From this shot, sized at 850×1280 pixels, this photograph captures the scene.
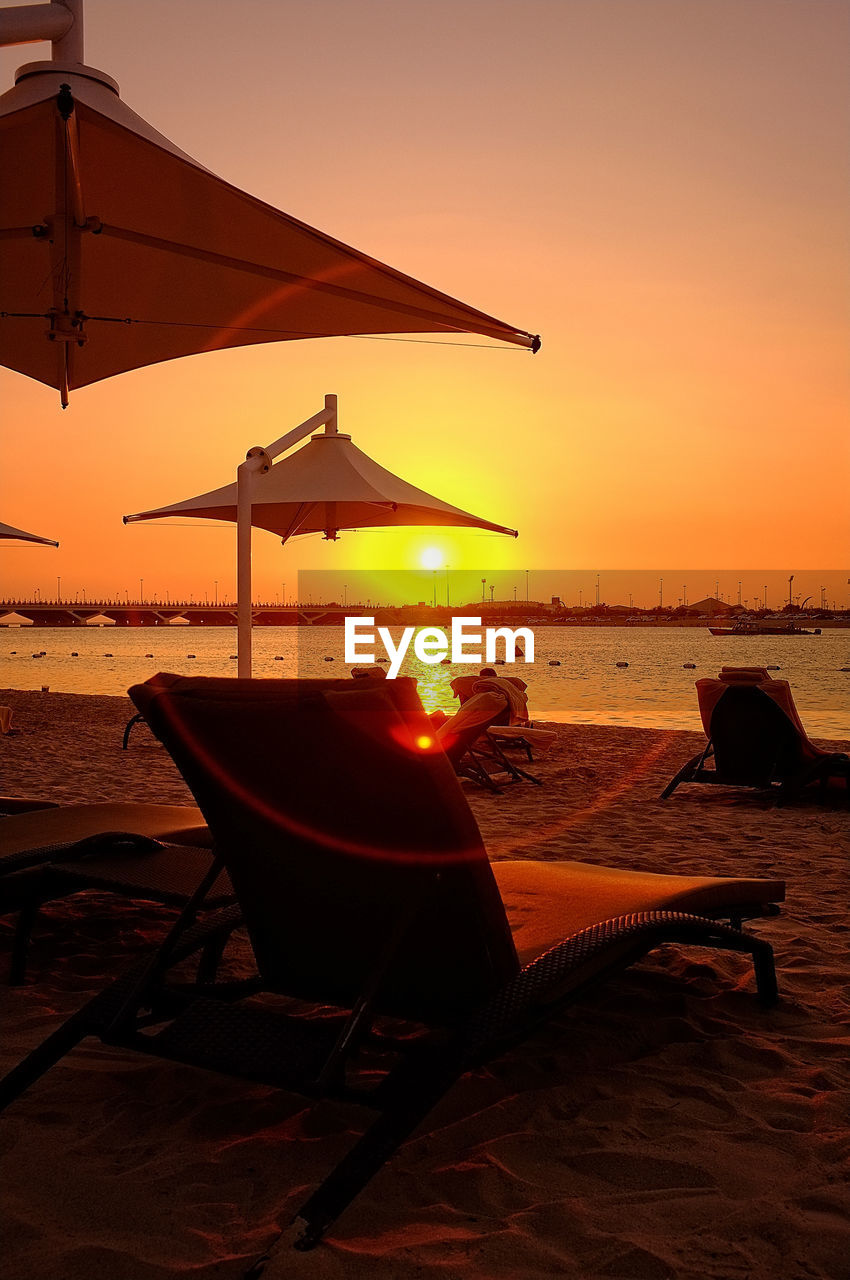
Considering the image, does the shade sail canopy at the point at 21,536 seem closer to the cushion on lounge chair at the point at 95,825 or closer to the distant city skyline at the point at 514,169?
the distant city skyline at the point at 514,169

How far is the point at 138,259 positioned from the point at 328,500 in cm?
426

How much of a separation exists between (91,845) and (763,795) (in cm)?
557

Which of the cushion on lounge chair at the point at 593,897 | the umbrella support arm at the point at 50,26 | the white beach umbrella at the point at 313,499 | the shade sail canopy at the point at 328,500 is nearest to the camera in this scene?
the cushion on lounge chair at the point at 593,897

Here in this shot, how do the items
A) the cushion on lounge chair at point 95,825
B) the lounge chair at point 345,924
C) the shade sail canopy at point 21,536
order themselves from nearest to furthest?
the lounge chair at point 345,924, the cushion on lounge chair at point 95,825, the shade sail canopy at point 21,536

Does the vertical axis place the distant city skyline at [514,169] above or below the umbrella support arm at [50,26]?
above

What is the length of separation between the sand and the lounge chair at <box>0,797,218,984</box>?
0.91 ft

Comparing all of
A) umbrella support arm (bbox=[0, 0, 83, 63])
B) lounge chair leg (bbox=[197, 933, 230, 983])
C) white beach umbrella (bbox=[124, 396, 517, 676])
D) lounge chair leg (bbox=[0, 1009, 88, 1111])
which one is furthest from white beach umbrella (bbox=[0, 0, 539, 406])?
lounge chair leg (bbox=[0, 1009, 88, 1111])

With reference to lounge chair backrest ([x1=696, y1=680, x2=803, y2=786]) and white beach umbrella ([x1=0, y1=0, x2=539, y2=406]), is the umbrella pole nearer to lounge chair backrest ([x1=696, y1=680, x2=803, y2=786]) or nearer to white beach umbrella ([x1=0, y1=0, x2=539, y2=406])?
white beach umbrella ([x1=0, y1=0, x2=539, y2=406])

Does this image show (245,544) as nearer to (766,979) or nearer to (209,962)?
(209,962)

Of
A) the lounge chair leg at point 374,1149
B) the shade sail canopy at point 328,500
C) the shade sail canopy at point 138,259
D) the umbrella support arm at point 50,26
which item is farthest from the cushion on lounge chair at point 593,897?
the shade sail canopy at point 328,500

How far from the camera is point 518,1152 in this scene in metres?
1.90

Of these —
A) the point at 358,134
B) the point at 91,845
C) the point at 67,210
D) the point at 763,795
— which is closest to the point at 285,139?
the point at 358,134

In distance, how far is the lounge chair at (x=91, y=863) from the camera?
2.81 metres

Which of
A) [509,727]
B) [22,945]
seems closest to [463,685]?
[509,727]
